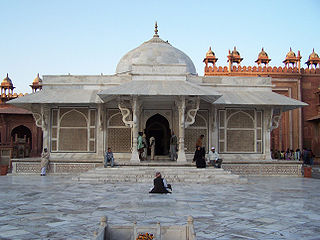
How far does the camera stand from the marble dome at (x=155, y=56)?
61.6 feet

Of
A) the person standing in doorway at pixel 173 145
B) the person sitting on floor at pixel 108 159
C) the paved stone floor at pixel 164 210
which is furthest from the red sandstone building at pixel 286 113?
the paved stone floor at pixel 164 210

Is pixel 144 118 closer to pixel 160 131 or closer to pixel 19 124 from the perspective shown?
pixel 160 131

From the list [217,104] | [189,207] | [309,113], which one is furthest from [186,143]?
[309,113]

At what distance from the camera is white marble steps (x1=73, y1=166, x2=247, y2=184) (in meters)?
11.6

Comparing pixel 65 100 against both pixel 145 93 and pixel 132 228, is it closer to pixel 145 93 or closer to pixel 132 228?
pixel 145 93

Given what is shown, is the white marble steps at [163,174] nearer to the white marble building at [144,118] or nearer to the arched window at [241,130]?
the white marble building at [144,118]

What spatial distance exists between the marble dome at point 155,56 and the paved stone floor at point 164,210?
9.82 meters

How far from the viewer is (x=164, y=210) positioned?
673 cm

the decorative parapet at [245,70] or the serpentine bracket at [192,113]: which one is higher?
the decorative parapet at [245,70]

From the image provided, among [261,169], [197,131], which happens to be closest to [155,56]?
[197,131]

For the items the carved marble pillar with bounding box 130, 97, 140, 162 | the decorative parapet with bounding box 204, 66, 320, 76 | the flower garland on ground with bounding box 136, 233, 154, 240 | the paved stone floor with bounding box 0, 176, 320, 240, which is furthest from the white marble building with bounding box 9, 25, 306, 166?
the decorative parapet with bounding box 204, 66, 320, 76

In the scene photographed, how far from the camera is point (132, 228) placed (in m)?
3.95

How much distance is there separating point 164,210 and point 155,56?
43.0 feet

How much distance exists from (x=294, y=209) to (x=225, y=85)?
10.2 metres
